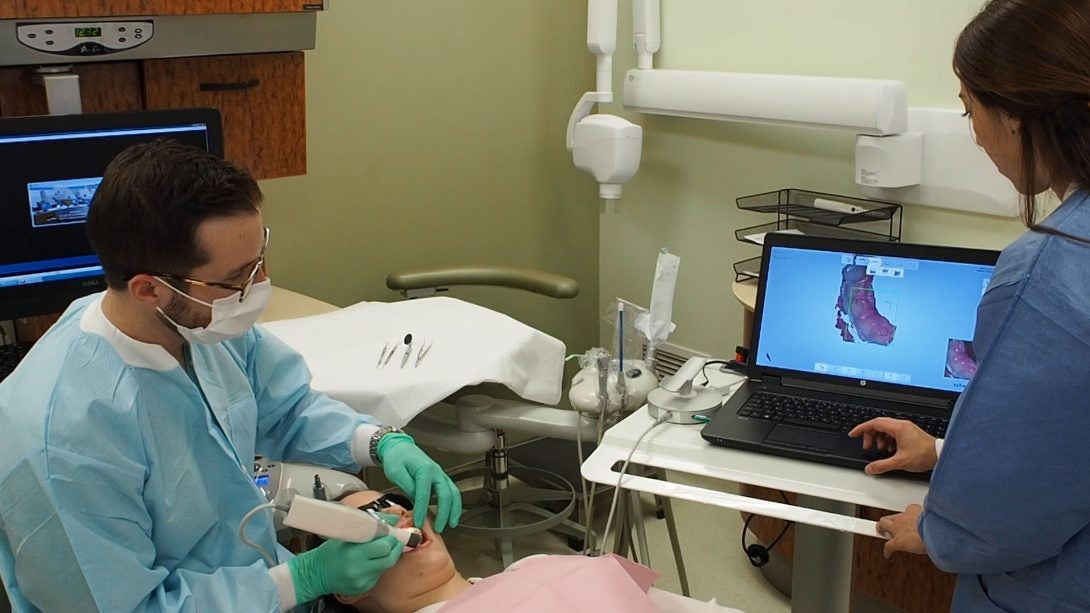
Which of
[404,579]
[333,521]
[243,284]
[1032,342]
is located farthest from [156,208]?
[1032,342]

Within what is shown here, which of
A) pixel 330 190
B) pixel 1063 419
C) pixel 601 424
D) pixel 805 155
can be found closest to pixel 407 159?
pixel 330 190

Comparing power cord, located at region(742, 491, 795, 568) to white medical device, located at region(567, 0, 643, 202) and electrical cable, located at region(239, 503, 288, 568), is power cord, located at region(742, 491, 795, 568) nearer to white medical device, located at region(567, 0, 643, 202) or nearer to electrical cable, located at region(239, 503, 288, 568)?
white medical device, located at region(567, 0, 643, 202)

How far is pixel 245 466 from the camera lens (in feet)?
4.91

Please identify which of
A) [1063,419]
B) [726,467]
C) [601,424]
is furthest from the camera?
[601,424]

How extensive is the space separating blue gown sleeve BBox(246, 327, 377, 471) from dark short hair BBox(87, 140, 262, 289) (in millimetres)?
358

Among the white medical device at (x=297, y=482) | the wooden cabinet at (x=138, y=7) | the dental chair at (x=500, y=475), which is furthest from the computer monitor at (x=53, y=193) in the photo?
the dental chair at (x=500, y=475)

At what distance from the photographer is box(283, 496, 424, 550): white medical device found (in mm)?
1358

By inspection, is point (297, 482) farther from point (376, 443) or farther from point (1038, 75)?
point (1038, 75)

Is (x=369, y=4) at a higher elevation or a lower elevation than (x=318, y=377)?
higher

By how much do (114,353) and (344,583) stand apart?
42 centimetres

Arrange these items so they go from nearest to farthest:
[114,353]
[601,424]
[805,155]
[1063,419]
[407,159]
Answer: [1063,419]
[114,353]
[601,424]
[805,155]
[407,159]

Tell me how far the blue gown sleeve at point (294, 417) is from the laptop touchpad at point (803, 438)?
649 mm

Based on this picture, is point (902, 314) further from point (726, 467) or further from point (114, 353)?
point (114, 353)

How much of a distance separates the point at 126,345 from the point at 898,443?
1045 mm
